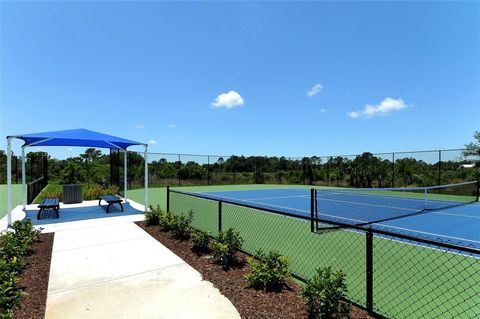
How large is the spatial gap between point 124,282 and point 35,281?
4.20ft

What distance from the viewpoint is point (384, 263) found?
510 cm

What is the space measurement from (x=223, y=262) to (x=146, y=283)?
122 centimetres

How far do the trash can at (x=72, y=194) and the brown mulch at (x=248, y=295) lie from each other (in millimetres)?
9199

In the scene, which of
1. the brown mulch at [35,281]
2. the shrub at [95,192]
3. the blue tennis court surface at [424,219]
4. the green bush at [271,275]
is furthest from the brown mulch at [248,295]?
the shrub at [95,192]

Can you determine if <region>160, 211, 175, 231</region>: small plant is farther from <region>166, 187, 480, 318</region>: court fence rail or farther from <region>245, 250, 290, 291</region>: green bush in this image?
<region>245, 250, 290, 291</region>: green bush

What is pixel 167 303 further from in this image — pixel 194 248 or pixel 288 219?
pixel 288 219

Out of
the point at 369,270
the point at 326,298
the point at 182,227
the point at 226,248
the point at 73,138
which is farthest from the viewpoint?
the point at 73,138

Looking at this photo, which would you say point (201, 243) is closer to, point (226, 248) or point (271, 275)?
point (226, 248)

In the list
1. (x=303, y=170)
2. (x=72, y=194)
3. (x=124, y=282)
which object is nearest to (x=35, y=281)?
(x=124, y=282)

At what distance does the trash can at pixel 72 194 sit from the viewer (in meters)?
12.1

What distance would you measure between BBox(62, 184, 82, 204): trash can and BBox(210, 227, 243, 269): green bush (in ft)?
32.0

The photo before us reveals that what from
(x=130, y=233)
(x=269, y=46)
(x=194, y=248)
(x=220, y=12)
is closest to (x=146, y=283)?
(x=194, y=248)

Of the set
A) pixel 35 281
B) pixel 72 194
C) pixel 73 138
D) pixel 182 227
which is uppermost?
pixel 73 138

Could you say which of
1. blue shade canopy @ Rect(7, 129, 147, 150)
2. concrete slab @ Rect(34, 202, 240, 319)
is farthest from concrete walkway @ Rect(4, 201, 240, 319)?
blue shade canopy @ Rect(7, 129, 147, 150)
